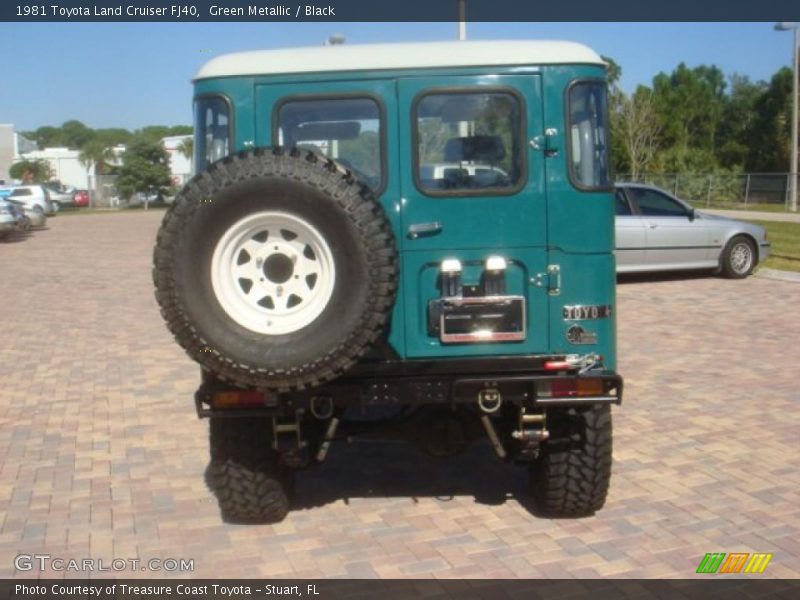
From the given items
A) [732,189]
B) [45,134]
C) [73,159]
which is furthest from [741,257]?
[45,134]

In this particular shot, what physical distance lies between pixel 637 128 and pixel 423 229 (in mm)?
43368

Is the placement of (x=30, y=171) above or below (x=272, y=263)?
above

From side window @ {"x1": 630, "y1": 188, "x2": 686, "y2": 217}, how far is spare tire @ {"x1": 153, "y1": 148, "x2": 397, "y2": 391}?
11.6 metres

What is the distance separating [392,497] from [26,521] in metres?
2.10

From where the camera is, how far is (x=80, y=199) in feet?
232

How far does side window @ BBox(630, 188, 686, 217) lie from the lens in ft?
51.3

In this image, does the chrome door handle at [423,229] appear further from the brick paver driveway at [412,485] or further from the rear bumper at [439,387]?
the brick paver driveway at [412,485]

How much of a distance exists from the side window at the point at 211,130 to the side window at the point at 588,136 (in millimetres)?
1748

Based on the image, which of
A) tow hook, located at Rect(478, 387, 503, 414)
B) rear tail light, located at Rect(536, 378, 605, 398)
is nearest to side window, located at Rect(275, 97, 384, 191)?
tow hook, located at Rect(478, 387, 503, 414)

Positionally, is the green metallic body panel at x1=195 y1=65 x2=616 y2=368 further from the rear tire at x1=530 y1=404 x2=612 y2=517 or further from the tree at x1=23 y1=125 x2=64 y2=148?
the tree at x1=23 y1=125 x2=64 y2=148

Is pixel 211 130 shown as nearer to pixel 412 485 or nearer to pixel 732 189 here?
pixel 412 485

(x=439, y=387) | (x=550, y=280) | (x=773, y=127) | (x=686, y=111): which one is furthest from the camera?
(x=686, y=111)

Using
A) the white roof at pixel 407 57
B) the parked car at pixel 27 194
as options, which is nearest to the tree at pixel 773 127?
the parked car at pixel 27 194

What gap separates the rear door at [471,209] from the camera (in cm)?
514
